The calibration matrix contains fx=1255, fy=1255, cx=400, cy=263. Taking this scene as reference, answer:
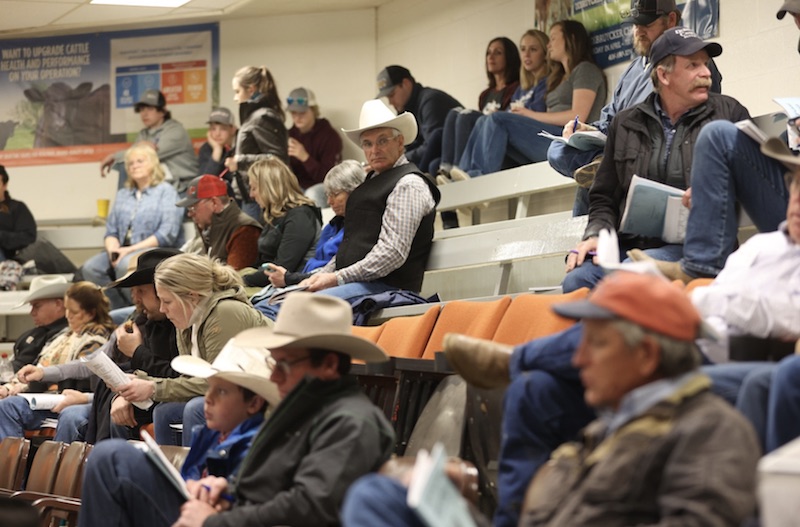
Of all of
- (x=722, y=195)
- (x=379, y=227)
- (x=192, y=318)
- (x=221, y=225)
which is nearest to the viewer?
(x=722, y=195)

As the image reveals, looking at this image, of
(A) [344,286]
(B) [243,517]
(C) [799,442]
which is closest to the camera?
(C) [799,442]

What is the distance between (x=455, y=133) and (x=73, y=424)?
3.08 meters

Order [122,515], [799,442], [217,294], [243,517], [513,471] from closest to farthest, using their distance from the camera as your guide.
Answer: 1. [799,442]
2. [513,471]
3. [243,517]
4. [122,515]
5. [217,294]

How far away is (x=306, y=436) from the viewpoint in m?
3.01

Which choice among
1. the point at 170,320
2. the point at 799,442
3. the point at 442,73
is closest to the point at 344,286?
the point at 170,320

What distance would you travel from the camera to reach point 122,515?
3.46 metres

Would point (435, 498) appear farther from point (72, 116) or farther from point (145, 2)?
point (72, 116)

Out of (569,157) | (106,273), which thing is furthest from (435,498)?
(106,273)

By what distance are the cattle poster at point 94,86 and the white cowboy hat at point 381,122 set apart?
206 inches

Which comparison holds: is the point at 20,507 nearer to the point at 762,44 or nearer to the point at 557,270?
the point at 557,270

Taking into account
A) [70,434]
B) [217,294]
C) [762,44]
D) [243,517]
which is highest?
[762,44]

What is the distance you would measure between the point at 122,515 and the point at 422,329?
1.50 m

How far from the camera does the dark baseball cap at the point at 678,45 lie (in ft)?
14.1

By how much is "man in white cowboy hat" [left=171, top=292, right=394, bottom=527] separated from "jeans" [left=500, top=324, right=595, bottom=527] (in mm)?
342
